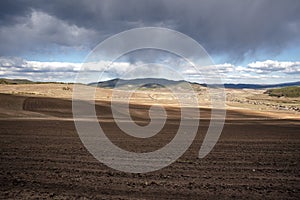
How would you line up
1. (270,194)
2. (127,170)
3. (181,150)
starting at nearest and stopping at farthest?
1. (270,194)
2. (127,170)
3. (181,150)

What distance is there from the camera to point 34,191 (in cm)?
773

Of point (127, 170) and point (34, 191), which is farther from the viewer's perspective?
point (127, 170)

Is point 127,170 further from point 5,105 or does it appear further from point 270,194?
point 5,105

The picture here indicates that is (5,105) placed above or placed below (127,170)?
above

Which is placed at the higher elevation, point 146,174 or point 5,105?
point 5,105

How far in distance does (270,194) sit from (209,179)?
1736 mm

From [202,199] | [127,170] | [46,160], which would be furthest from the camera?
[46,160]

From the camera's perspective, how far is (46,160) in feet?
36.5

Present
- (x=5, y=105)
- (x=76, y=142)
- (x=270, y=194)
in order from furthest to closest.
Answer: (x=5, y=105), (x=76, y=142), (x=270, y=194)

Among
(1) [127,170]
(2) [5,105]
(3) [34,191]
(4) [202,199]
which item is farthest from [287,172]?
(2) [5,105]

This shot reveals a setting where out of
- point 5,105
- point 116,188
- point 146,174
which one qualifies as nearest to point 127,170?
point 146,174

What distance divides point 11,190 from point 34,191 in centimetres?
55

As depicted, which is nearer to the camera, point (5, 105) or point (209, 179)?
point (209, 179)

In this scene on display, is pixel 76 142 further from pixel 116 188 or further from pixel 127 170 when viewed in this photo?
pixel 116 188
